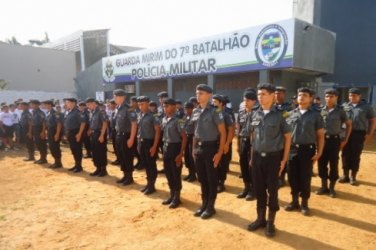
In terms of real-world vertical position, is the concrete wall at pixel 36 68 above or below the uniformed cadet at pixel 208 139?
above

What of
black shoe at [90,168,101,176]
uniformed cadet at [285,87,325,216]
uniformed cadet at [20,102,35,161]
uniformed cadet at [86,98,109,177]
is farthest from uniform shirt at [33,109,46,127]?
uniformed cadet at [285,87,325,216]

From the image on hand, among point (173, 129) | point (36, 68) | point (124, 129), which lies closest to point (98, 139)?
point (124, 129)

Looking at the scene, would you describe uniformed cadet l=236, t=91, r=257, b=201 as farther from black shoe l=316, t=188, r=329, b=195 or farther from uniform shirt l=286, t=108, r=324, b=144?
black shoe l=316, t=188, r=329, b=195

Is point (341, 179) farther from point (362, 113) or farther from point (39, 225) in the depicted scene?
point (39, 225)

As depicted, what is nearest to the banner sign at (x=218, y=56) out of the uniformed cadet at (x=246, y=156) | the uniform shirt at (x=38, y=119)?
the uniformed cadet at (x=246, y=156)

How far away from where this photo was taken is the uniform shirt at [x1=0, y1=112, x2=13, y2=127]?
38.4ft

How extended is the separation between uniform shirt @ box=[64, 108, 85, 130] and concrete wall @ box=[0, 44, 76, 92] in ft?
63.0

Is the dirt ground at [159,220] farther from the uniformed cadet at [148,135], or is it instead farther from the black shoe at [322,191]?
the uniformed cadet at [148,135]

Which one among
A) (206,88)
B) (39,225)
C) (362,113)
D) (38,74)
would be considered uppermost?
(38,74)

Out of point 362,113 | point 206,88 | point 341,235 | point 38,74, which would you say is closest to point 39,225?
point 206,88

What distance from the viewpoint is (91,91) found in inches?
866

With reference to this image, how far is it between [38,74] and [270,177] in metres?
26.0

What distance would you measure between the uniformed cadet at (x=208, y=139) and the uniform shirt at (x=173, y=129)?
52 centimetres

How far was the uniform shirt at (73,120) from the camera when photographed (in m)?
7.76
